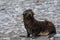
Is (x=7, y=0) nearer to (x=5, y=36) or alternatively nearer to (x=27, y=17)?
(x=5, y=36)

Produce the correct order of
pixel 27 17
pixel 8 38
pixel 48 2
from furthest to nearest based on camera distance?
pixel 48 2 → pixel 8 38 → pixel 27 17

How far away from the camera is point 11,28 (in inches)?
339

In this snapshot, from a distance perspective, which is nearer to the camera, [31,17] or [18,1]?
[31,17]

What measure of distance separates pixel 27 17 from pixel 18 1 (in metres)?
6.18

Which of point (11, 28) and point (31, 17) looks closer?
point (31, 17)

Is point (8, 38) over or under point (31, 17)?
under

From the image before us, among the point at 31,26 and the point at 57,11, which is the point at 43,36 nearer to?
the point at 31,26

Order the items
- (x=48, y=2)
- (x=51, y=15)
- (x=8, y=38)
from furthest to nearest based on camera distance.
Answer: (x=48, y=2), (x=51, y=15), (x=8, y=38)

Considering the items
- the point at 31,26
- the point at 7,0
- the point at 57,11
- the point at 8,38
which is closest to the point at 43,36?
the point at 31,26

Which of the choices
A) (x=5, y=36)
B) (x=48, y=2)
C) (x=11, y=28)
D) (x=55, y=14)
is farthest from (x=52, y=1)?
(x=5, y=36)

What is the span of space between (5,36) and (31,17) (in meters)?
1.16

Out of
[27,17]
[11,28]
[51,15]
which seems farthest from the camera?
[51,15]

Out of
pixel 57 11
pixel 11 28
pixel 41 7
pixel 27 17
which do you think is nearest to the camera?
pixel 27 17

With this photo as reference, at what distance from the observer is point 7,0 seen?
526 inches
